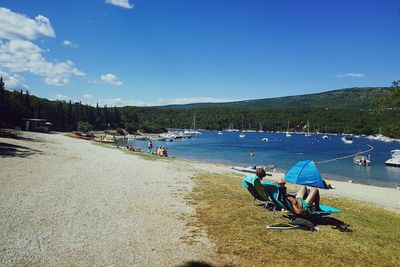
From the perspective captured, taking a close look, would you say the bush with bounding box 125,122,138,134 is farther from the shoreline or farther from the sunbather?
the sunbather

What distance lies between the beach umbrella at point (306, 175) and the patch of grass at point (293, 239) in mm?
1397

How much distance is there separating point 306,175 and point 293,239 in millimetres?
3527

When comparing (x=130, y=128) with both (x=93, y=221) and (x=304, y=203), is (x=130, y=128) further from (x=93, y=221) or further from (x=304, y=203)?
(x=304, y=203)

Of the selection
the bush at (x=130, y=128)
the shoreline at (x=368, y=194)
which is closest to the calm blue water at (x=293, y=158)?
the shoreline at (x=368, y=194)

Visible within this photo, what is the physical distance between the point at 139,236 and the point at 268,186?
13.4 ft

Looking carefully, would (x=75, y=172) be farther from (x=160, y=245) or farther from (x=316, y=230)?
(x=316, y=230)

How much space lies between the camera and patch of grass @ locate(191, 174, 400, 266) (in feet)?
25.2

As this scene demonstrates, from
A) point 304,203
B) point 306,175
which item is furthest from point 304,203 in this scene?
point 306,175

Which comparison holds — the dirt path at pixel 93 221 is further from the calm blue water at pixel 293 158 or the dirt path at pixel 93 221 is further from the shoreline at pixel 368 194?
the calm blue water at pixel 293 158

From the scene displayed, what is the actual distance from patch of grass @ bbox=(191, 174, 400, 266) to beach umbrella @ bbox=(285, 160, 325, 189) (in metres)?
1.40

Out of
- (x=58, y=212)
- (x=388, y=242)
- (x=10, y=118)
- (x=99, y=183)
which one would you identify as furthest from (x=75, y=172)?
(x=10, y=118)

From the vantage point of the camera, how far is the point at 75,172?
19.3 meters

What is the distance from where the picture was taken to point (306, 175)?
1202 cm

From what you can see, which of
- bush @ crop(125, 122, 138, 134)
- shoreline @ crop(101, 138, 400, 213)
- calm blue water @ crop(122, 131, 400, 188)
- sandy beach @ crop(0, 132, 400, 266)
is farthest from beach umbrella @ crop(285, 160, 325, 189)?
bush @ crop(125, 122, 138, 134)
